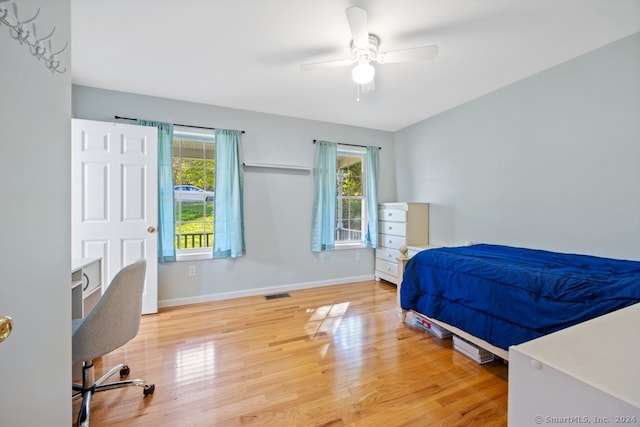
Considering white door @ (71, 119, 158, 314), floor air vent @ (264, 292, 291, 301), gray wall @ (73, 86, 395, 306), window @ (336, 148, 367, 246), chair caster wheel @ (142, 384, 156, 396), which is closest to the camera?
chair caster wheel @ (142, 384, 156, 396)

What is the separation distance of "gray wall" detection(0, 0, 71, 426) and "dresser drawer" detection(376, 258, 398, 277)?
355 cm

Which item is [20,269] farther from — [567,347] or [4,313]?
[567,347]

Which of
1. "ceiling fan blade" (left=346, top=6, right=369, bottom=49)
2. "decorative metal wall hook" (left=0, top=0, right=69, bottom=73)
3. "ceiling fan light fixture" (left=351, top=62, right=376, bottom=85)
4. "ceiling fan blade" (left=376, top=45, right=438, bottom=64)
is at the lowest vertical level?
"decorative metal wall hook" (left=0, top=0, right=69, bottom=73)

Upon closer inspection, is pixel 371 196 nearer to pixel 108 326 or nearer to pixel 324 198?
pixel 324 198

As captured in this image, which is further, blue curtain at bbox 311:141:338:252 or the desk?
blue curtain at bbox 311:141:338:252

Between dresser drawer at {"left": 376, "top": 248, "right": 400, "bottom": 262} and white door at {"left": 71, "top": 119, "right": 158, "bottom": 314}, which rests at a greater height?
white door at {"left": 71, "top": 119, "right": 158, "bottom": 314}

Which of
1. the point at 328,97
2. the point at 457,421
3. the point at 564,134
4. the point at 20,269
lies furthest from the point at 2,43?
the point at 564,134

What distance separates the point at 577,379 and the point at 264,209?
11.1 ft

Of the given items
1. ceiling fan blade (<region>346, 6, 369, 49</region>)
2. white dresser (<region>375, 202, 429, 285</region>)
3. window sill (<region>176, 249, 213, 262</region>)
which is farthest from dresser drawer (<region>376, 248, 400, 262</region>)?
ceiling fan blade (<region>346, 6, 369, 49</region>)

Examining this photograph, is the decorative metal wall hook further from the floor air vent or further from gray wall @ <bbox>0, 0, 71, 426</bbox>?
the floor air vent

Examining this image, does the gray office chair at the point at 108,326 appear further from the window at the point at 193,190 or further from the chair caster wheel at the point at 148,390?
the window at the point at 193,190

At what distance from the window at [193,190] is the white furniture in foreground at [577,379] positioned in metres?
3.34

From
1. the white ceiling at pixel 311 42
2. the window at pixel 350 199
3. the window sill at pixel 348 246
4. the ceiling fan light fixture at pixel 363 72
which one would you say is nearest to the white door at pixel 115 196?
the white ceiling at pixel 311 42

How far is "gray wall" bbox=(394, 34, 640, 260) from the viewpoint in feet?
6.93
